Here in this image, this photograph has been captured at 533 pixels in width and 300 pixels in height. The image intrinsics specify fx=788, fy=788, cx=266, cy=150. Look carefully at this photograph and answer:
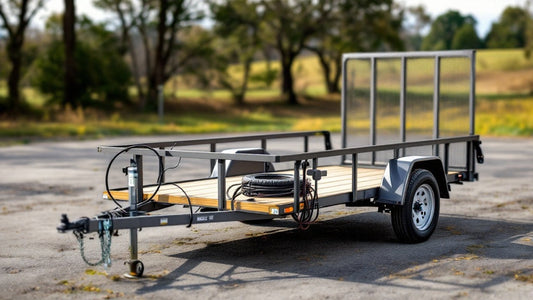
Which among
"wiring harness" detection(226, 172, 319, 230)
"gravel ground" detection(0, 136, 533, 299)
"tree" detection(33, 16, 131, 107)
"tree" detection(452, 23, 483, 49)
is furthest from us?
"tree" detection(33, 16, 131, 107)

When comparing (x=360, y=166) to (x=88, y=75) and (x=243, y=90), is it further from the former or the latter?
(x=243, y=90)

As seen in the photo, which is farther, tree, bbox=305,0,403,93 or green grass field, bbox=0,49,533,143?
tree, bbox=305,0,403,93

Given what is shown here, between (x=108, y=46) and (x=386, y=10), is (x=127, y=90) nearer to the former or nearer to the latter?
(x=108, y=46)

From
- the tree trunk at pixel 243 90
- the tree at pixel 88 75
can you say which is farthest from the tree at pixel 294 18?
the tree at pixel 88 75

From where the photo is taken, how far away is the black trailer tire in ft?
26.3

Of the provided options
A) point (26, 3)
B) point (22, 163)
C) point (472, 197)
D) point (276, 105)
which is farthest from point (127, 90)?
point (472, 197)

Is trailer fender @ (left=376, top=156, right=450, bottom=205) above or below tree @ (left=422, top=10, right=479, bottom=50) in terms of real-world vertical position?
below

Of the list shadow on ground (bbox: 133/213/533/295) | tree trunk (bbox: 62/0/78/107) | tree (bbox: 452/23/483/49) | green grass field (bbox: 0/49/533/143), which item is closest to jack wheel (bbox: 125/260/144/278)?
shadow on ground (bbox: 133/213/533/295)

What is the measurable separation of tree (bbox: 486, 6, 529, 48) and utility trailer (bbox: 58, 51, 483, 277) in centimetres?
5711

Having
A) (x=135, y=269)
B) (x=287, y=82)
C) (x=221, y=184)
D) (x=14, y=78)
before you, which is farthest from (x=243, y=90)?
(x=135, y=269)

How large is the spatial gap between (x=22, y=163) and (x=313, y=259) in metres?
11.7

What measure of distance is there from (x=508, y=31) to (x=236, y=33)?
1251 inches

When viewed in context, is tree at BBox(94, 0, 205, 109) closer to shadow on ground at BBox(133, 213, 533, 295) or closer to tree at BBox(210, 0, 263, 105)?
tree at BBox(210, 0, 263, 105)

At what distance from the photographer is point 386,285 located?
21.2ft
